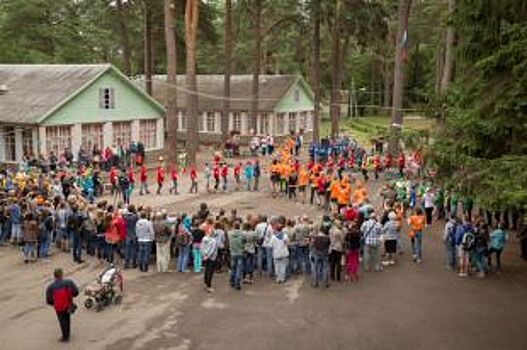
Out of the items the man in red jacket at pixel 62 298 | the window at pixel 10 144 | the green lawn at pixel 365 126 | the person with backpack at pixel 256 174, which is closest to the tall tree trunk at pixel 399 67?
the person with backpack at pixel 256 174

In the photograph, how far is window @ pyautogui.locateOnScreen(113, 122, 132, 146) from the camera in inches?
1527

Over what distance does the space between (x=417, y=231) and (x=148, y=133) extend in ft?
81.8

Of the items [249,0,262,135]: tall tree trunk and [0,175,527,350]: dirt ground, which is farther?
[249,0,262,135]: tall tree trunk

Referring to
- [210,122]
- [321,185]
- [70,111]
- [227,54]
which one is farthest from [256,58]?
[321,185]

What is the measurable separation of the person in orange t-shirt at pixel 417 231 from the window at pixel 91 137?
21.6 metres

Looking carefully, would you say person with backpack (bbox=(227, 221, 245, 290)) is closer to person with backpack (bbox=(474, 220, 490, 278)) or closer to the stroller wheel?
the stroller wheel

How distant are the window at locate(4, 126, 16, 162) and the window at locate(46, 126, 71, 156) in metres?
2.08

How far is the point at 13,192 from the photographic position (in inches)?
888

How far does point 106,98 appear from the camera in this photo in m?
37.8

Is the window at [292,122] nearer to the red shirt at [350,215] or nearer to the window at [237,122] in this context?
the window at [237,122]

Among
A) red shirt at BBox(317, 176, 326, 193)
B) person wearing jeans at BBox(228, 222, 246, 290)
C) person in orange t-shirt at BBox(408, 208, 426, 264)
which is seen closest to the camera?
person wearing jeans at BBox(228, 222, 246, 290)

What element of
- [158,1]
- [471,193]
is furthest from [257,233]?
[158,1]

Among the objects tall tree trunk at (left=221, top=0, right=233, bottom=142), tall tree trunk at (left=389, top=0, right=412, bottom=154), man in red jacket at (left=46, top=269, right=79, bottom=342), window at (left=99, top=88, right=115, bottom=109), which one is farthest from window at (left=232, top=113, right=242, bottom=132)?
man in red jacket at (left=46, top=269, right=79, bottom=342)

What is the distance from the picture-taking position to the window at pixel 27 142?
3453cm
